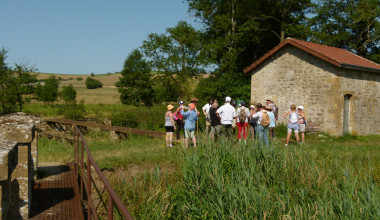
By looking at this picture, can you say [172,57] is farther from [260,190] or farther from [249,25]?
[260,190]

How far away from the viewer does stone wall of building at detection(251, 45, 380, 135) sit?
15.8 meters

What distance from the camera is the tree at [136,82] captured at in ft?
160

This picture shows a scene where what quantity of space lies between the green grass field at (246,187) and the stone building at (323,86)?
26.4 feet

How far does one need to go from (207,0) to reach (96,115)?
55.7 ft

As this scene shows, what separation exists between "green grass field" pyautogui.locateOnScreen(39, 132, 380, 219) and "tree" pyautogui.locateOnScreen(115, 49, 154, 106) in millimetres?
40669

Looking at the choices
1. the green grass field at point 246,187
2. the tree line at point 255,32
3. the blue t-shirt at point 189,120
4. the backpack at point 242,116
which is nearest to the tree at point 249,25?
the tree line at point 255,32

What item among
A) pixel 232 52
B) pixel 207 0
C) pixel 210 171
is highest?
pixel 207 0

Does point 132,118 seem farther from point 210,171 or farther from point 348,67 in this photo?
point 210,171

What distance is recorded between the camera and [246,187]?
513 centimetres

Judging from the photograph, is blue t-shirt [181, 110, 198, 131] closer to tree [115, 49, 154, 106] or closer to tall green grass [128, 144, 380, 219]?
tall green grass [128, 144, 380, 219]

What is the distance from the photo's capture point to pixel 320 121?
16.1m

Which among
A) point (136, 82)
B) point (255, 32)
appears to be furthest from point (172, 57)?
point (255, 32)

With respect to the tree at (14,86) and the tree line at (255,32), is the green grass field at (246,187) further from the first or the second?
the tree line at (255,32)

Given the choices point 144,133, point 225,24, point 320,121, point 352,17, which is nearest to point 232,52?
point 225,24
